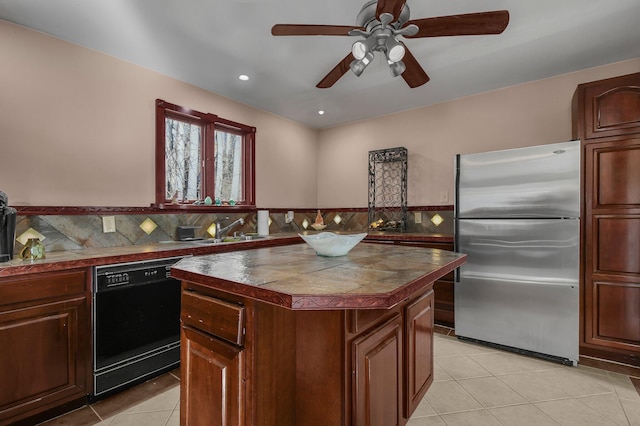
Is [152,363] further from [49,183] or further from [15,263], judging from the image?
[49,183]

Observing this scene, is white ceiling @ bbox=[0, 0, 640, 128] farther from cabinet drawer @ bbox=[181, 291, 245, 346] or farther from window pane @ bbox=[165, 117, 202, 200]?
cabinet drawer @ bbox=[181, 291, 245, 346]

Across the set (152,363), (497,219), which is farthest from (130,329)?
(497,219)

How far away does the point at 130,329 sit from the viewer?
2.08 metres

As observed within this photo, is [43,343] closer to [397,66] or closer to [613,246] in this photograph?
[397,66]

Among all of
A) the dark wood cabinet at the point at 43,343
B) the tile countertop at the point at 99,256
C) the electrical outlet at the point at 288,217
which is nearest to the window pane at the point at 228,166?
Result: the electrical outlet at the point at 288,217

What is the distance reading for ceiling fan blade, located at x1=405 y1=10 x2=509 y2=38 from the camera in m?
1.51

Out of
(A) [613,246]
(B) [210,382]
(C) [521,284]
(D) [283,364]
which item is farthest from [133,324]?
(A) [613,246]

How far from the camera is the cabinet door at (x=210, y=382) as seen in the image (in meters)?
1.13

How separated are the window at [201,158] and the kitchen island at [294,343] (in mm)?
1963

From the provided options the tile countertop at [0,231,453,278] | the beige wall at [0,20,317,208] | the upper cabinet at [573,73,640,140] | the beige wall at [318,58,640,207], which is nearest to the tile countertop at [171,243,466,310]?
the tile countertop at [0,231,453,278]

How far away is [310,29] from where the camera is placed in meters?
1.70

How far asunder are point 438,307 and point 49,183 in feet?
11.8

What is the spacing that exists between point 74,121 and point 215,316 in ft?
7.27

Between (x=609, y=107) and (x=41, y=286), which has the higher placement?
(x=609, y=107)
